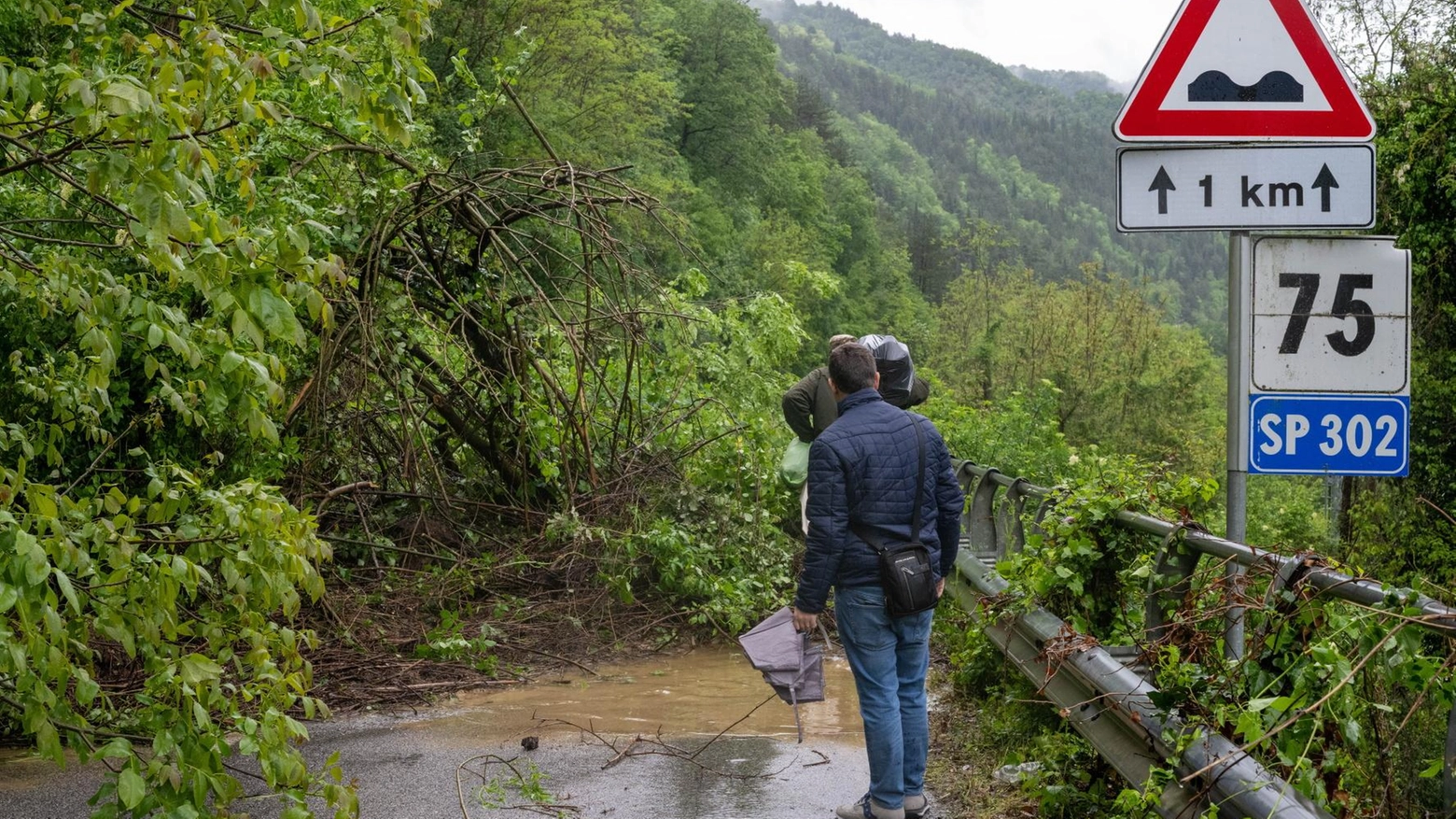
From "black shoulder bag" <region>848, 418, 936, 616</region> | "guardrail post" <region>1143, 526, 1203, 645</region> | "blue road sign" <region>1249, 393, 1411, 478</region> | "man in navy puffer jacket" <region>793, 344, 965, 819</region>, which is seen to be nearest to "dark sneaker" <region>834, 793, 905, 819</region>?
"man in navy puffer jacket" <region>793, 344, 965, 819</region>

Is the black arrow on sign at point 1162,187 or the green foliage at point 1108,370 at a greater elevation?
the black arrow on sign at point 1162,187

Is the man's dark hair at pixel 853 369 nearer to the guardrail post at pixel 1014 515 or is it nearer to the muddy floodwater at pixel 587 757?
the muddy floodwater at pixel 587 757

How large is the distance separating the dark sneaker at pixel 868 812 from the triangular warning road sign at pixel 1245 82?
2.83m

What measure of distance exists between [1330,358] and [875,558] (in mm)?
2033

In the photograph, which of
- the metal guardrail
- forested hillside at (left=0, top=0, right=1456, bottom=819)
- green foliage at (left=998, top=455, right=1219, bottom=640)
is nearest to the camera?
the metal guardrail

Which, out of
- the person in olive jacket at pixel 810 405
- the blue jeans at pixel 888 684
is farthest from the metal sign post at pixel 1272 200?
the person in olive jacket at pixel 810 405

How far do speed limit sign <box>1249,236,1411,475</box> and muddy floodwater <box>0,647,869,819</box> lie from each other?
106 inches

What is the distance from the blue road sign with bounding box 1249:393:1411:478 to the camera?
4004 millimetres

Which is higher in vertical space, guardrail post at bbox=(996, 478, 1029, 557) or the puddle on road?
guardrail post at bbox=(996, 478, 1029, 557)

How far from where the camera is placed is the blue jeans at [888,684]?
5473 mm

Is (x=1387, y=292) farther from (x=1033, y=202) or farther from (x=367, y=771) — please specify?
(x=1033, y=202)

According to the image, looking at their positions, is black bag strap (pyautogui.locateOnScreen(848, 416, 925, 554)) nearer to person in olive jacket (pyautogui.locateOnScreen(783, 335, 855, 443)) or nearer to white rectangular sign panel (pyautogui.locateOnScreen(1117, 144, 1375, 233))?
white rectangular sign panel (pyautogui.locateOnScreen(1117, 144, 1375, 233))

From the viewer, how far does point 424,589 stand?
9.30m

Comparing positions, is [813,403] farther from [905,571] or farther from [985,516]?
[905,571]
